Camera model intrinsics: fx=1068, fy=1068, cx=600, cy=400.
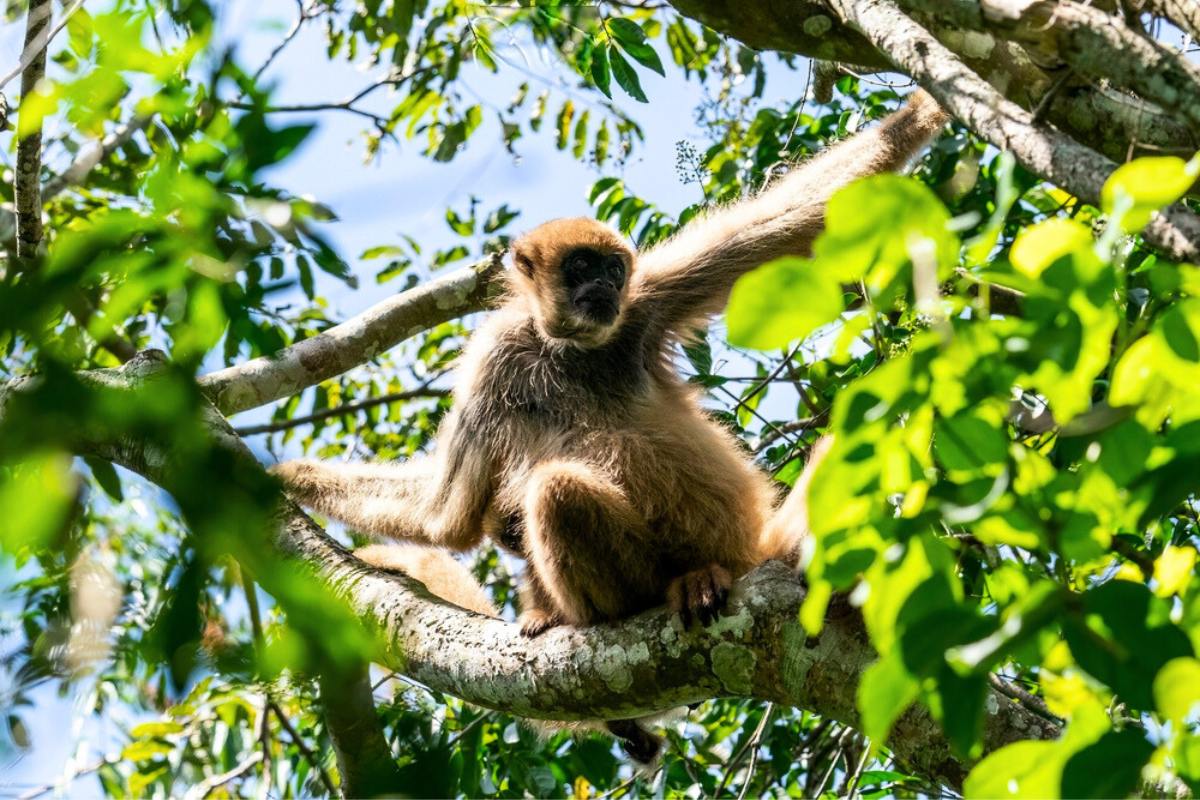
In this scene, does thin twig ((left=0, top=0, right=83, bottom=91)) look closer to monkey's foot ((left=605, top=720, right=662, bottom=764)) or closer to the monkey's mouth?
the monkey's mouth

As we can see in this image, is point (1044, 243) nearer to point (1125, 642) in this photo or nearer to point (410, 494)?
point (1125, 642)

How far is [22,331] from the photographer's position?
4.81 feet

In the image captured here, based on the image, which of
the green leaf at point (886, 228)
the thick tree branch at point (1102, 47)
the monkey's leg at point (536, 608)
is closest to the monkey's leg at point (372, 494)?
the monkey's leg at point (536, 608)

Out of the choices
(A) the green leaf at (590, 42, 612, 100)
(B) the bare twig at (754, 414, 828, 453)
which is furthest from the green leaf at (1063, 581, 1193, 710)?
(B) the bare twig at (754, 414, 828, 453)

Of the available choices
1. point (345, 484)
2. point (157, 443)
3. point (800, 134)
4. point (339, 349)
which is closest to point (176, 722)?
point (345, 484)

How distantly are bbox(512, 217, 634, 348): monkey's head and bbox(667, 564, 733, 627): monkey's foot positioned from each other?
→ 8.54ft

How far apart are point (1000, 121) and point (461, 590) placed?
174 inches

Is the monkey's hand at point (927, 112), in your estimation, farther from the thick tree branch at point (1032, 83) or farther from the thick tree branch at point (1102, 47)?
the thick tree branch at point (1102, 47)

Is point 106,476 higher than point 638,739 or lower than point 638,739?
higher

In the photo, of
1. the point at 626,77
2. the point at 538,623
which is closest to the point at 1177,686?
the point at 538,623

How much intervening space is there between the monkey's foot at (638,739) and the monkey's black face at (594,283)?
100 inches

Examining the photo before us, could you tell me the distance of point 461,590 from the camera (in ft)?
21.7

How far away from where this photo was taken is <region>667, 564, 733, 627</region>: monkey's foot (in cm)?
456

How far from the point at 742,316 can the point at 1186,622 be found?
1.17m
